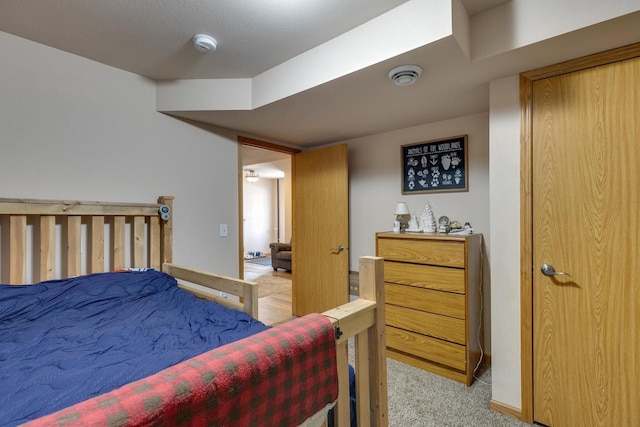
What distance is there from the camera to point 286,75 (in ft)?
6.75

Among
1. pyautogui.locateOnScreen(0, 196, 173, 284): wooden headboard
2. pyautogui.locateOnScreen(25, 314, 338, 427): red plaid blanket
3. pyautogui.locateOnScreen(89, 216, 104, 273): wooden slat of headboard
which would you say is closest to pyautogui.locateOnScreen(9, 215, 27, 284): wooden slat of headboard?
pyautogui.locateOnScreen(0, 196, 173, 284): wooden headboard

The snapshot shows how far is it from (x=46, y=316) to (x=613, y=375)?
9.41 ft

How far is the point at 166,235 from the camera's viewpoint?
2361mm

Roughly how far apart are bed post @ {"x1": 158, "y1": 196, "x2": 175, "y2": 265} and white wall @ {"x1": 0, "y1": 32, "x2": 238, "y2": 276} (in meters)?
0.12

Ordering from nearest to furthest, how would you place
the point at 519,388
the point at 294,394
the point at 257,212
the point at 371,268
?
1. the point at 294,394
2. the point at 371,268
3. the point at 519,388
4. the point at 257,212

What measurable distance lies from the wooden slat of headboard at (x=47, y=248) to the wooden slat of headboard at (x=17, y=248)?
8 centimetres

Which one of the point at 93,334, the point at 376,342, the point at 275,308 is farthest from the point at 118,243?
the point at 275,308

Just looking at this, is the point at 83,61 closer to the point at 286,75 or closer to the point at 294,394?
the point at 286,75

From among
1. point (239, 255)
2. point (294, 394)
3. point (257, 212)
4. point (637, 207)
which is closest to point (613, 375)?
point (637, 207)

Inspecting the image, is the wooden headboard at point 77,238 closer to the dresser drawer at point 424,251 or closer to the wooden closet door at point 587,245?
→ the dresser drawer at point 424,251

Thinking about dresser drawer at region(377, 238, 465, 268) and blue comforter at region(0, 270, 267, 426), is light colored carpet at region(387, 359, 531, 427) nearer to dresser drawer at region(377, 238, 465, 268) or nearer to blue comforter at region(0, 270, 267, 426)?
dresser drawer at region(377, 238, 465, 268)

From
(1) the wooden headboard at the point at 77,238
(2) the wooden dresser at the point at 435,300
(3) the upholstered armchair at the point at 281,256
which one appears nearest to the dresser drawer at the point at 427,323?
(2) the wooden dresser at the point at 435,300

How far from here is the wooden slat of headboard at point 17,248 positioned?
172 cm

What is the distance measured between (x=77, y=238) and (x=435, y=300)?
2.48 meters
